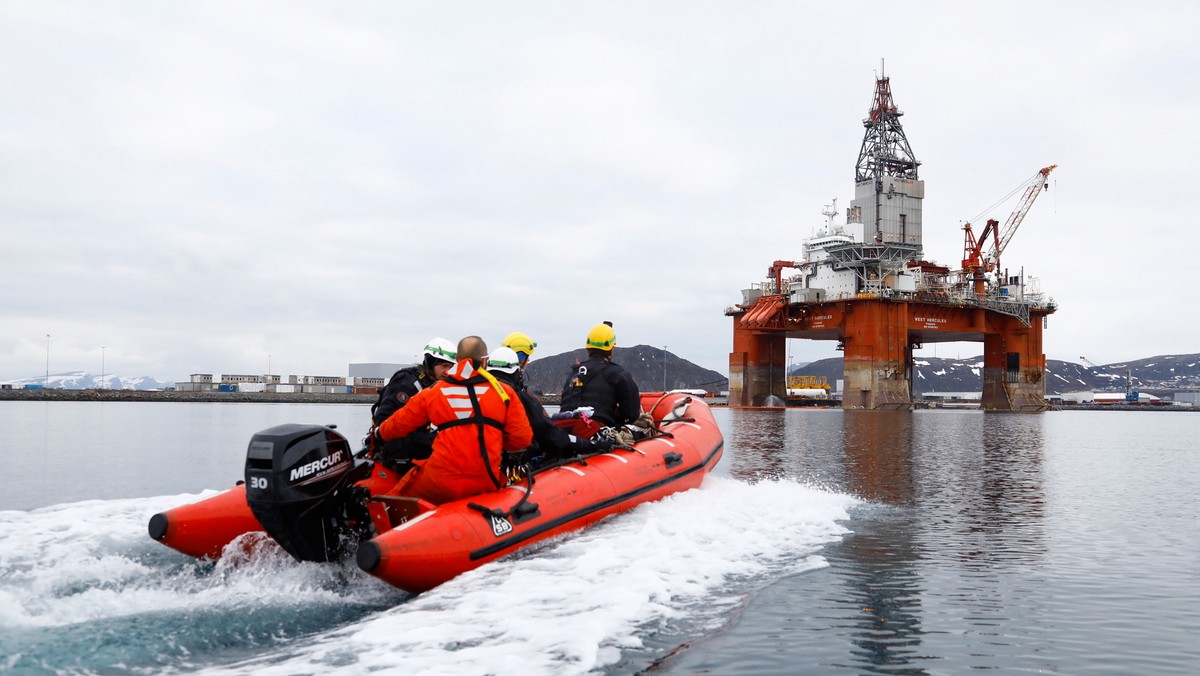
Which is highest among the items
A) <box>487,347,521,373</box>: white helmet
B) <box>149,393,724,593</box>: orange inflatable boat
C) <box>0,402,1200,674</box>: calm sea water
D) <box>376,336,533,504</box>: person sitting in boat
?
<box>487,347,521,373</box>: white helmet

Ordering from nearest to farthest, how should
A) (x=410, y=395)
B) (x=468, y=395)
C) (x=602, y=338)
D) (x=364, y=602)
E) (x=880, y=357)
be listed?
(x=364, y=602)
(x=468, y=395)
(x=410, y=395)
(x=602, y=338)
(x=880, y=357)

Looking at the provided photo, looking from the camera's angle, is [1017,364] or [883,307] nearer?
[883,307]

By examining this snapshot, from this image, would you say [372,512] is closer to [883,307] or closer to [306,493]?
[306,493]

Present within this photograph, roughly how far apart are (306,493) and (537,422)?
2.01 meters

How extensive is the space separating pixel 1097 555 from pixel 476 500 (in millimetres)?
5566

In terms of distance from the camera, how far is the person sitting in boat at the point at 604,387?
9102 millimetres

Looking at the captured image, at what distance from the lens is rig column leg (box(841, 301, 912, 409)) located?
178 ft

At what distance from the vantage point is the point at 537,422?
712cm

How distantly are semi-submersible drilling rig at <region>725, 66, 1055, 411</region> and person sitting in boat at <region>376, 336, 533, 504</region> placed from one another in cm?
5091

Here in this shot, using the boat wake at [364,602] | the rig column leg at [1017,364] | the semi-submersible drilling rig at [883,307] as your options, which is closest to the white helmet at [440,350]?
the boat wake at [364,602]

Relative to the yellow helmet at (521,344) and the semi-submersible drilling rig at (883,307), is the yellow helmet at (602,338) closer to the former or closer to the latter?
the yellow helmet at (521,344)

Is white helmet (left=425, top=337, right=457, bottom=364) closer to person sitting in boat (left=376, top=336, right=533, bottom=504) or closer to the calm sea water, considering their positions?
person sitting in boat (left=376, top=336, right=533, bottom=504)

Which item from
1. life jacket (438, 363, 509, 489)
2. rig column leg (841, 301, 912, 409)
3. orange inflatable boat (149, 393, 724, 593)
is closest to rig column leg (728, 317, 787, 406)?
rig column leg (841, 301, 912, 409)

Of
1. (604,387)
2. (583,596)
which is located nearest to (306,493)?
(583,596)
